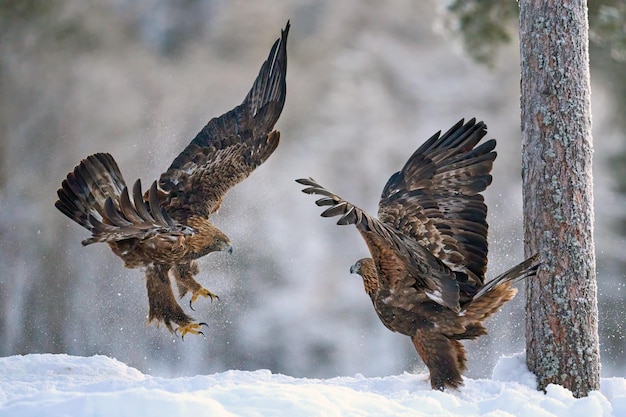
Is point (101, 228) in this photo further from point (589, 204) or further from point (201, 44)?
point (201, 44)

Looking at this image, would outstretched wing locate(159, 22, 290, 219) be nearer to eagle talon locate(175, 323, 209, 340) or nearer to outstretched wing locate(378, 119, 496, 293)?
eagle talon locate(175, 323, 209, 340)

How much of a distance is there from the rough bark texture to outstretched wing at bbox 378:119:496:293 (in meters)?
0.26

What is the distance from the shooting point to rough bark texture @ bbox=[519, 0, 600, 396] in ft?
13.6

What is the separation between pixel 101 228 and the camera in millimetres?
3988

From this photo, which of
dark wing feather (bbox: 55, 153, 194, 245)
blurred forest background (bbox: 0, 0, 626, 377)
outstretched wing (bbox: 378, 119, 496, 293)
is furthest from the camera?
blurred forest background (bbox: 0, 0, 626, 377)

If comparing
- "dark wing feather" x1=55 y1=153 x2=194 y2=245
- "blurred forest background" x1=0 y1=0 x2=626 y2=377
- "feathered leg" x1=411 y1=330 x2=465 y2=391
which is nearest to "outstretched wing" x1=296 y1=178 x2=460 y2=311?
"feathered leg" x1=411 y1=330 x2=465 y2=391

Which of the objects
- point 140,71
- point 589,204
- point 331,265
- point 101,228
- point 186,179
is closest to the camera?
point 101,228

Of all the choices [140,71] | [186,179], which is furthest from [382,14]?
[186,179]

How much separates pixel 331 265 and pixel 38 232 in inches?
177

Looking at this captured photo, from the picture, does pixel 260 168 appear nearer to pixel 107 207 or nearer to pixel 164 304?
pixel 164 304

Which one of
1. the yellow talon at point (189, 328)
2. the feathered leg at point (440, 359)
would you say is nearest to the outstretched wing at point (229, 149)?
the yellow talon at point (189, 328)

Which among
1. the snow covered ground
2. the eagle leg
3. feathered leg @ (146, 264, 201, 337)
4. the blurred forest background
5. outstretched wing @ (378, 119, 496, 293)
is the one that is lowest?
the snow covered ground

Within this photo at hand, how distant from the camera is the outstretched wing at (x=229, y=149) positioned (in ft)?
15.3

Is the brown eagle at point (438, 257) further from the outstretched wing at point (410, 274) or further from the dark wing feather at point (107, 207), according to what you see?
the dark wing feather at point (107, 207)
